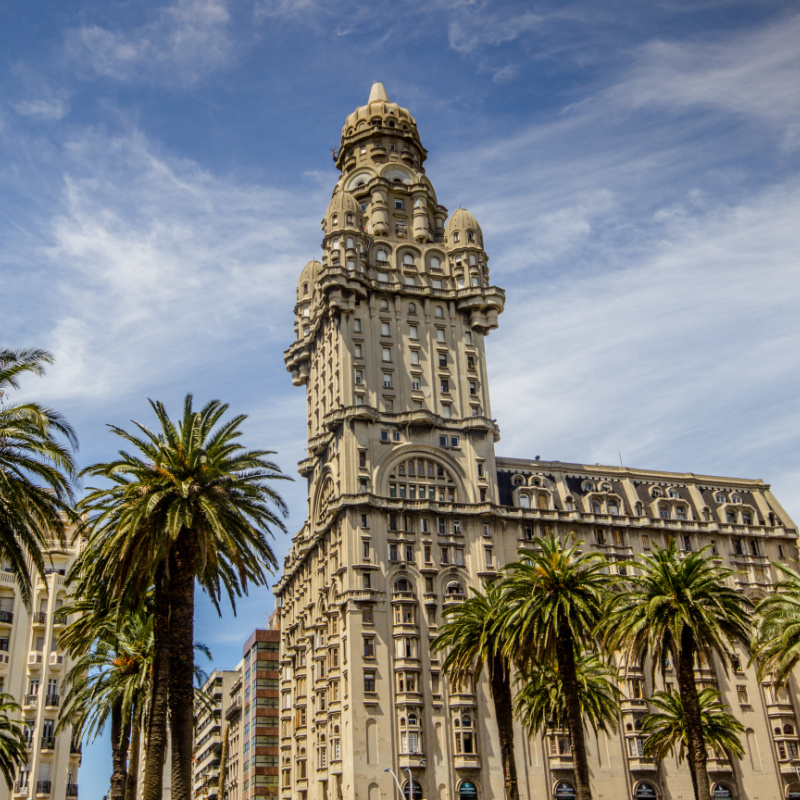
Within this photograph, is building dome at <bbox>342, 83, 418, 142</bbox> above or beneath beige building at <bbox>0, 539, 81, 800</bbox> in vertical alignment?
above

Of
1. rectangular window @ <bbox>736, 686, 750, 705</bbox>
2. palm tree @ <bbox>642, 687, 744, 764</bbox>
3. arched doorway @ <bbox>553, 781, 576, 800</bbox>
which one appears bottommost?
arched doorway @ <bbox>553, 781, 576, 800</bbox>

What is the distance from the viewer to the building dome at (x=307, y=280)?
11538 centimetres

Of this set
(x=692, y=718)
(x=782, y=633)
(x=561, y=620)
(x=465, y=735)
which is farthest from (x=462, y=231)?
(x=692, y=718)

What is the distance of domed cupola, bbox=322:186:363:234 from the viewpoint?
105375 millimetres

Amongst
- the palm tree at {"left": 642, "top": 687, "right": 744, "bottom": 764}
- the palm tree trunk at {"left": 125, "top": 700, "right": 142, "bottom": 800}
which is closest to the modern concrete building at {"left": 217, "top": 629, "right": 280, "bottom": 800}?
the palm tree at {"left": 642, "top": 687, "right": 744, "bottom": 764}

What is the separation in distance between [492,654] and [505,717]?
3.99 meters

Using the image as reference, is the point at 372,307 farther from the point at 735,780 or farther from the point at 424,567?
the point at 735,780

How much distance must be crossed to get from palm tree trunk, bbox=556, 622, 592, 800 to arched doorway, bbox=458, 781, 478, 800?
33.8 m

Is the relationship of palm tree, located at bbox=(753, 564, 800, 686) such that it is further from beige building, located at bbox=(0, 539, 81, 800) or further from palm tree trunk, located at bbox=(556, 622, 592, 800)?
beige building, located at bbox=(0, 539, 81, 800)

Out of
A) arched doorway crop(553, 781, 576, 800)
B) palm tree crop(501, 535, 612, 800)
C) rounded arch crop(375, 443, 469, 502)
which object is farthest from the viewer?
rounded arch crop(375, 443, 469, 502)

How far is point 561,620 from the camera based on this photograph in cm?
5178

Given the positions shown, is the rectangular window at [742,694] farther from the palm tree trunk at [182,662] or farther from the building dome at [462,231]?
the palm tree trunk at [182,662]

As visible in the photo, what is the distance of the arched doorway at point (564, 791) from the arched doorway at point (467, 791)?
319 inches

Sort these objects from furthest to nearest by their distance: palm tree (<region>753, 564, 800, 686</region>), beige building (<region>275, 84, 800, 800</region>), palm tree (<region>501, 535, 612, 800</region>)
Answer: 1. beige building (<region>275, 84, 800, 800</region>)
2. palm tree (<region>753, 564, 800, 686</region>)
3. palm tree (<region>501, 535, 612, 800</region>)
